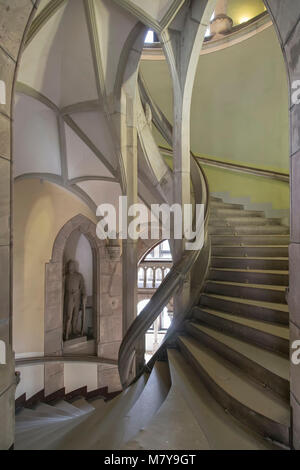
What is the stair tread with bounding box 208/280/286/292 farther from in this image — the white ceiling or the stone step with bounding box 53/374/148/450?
the white ceiling

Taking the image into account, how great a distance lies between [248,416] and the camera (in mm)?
1486

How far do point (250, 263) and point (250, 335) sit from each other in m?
1.13

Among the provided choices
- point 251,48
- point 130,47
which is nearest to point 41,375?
point 130,47

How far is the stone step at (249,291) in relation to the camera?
2.43m

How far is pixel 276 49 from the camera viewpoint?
19.1ft

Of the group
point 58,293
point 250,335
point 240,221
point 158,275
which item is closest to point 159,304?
point 250,335

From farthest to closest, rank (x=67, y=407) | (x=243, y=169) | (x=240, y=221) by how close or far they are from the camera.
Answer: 1. (x=67, y=407)
2. (x=243, y=169)
3. (x=240, y=221)

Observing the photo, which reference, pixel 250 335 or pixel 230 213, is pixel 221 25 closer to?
pixel 230 213

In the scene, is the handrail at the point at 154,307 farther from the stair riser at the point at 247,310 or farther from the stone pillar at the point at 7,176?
the stone pillar at the point at 7,176

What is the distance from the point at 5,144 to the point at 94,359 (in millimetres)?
7738

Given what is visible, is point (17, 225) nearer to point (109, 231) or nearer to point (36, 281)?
point (36, 281)

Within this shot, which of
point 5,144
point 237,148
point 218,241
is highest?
point 237,148

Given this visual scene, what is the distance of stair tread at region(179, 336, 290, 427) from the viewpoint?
1.42 m

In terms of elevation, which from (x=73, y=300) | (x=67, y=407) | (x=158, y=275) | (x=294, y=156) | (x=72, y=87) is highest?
(x=72, y=87)
